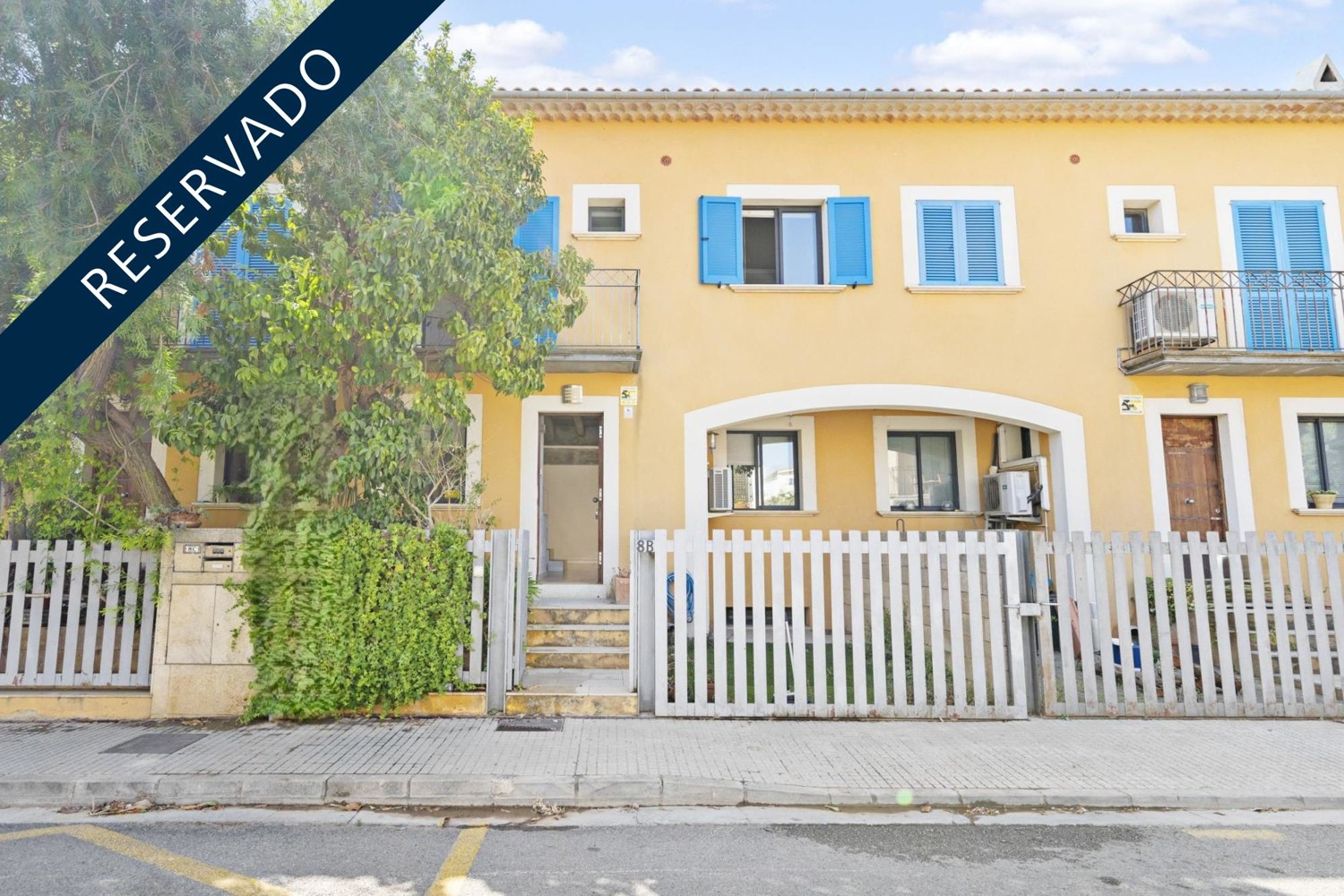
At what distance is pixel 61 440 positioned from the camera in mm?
6695

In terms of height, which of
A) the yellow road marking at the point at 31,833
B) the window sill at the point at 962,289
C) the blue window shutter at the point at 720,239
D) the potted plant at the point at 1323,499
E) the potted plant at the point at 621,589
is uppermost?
the blue window shutter at the point at 720,239

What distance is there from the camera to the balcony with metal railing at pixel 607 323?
9.74 metres

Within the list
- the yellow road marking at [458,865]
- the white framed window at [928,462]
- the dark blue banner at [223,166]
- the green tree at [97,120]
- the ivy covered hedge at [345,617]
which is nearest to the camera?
the yellow road marking at [458,865]

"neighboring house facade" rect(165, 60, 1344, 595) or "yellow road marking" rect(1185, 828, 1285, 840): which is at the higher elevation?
"neighboring house facade" rect(165, 60, 1344, 595)

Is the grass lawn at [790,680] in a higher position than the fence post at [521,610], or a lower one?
lower

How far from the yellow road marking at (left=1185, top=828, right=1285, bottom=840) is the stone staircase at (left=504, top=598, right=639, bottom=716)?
4.01 meters

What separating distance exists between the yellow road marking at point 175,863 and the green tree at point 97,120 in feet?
10.8

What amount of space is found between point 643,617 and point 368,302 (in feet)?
11.8

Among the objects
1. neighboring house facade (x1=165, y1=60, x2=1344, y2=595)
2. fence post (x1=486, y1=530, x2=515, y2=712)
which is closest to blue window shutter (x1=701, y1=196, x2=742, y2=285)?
neighboring house facade (x1=165, y1=60, x2=1344, y2=595)

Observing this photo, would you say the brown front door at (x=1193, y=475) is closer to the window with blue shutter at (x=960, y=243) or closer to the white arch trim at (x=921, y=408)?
the white arch trim at (x=921, y=408)

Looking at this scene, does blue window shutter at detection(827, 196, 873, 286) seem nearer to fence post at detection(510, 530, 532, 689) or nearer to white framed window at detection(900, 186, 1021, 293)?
white framed window at detection(900, 186, 1021, 293)

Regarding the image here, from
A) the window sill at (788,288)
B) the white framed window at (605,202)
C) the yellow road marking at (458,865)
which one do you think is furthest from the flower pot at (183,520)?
the window sill at (788,288)

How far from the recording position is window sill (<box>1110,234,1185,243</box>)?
10.4m

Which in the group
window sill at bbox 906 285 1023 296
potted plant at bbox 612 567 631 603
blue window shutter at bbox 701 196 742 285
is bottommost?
potted plant at bbox 612 567 631 603
